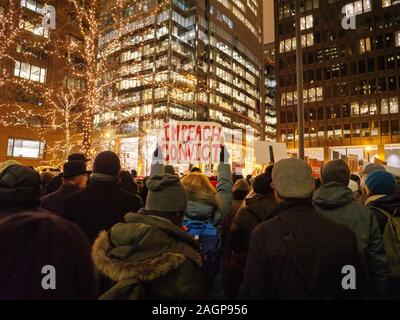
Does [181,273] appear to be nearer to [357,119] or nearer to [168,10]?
[357,119]

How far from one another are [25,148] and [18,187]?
3801cm

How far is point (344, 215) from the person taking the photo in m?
3.05

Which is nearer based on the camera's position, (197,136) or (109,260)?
(109,260)

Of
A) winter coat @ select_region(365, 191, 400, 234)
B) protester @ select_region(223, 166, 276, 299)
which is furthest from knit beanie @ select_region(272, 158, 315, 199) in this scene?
Answer: winter coat @ select_region(365, 191, 400, 234)

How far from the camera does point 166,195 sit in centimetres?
213

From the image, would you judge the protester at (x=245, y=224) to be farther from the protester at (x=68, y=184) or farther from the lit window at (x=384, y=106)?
the lit window at (x=384, y=106)

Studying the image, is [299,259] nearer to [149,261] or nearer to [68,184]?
[149,261]

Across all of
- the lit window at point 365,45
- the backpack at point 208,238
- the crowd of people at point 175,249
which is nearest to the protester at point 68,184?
the backpack at point 208,238

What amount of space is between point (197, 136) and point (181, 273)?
5.67 metres

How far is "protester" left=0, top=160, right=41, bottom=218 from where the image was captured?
6.39 feet

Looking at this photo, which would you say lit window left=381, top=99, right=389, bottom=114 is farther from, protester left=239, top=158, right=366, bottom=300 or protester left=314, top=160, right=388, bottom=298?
protester left=239, top=158, right=366, bottom=300

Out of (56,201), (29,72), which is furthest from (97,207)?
(29,72)

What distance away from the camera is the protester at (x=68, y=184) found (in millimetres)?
4008
